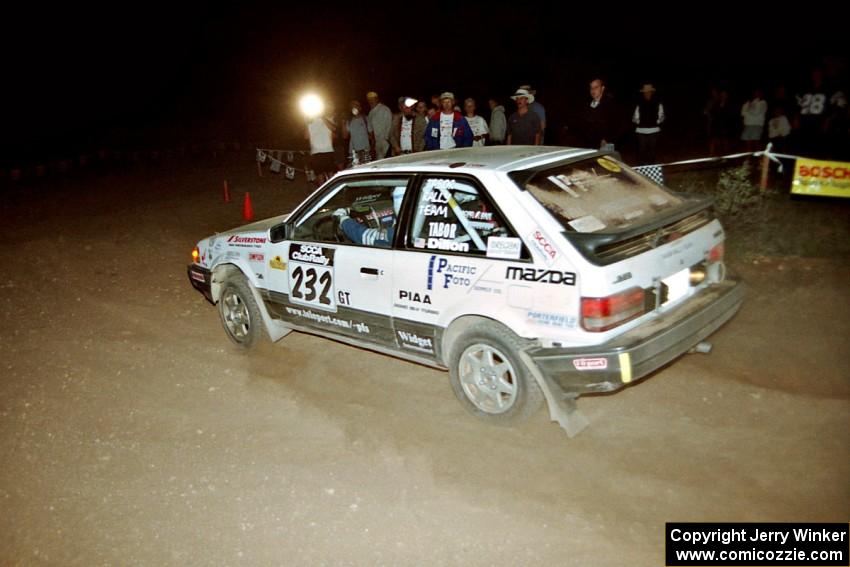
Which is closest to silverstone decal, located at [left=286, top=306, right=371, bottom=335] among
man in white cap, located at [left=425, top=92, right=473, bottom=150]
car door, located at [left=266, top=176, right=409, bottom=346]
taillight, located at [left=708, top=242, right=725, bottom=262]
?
car door, located at [left=266, top=176, right=409, bottom=346]

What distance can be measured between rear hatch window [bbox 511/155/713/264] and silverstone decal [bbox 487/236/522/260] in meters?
0.28

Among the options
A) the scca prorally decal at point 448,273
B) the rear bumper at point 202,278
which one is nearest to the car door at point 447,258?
the scca prorally decal at point 448,273

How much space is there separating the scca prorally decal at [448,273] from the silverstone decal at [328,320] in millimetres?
833

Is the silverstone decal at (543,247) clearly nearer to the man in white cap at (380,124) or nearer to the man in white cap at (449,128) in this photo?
the man in white cap at (449,128)

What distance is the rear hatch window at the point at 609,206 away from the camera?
3.91 metres

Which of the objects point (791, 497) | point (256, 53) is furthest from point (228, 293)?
point (256, 53)

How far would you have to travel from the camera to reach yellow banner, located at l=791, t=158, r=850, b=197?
6996 mm

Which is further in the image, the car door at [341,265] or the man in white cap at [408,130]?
the man in white cap at [408,130]

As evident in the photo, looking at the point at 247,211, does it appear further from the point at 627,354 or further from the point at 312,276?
the point at 627,354

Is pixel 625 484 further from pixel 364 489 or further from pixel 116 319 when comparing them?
pixel 116 319

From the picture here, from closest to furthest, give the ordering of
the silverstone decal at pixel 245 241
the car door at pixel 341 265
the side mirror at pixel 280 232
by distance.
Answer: the car door at pixel 341 265 < the side mirror at pixel 280 232 < the silverstone decal at pixel 245 241

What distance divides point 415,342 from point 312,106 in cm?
817

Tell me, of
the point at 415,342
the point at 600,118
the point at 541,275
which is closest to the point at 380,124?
the point at 600,118

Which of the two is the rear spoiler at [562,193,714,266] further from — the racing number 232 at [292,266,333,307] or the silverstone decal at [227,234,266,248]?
the silverstone decal at [227,234,266,248]
